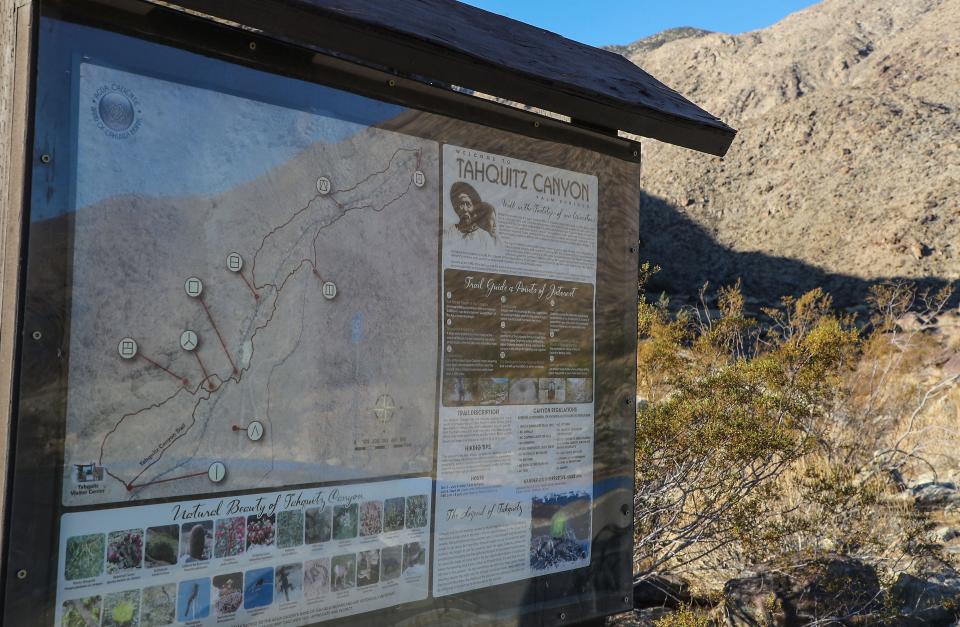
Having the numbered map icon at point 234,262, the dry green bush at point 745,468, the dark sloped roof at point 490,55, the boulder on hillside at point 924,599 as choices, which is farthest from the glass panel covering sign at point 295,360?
the boulder on hillside at point 924,599

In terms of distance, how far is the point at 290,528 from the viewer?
195cm

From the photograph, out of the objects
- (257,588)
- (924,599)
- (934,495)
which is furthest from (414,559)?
(934,495)

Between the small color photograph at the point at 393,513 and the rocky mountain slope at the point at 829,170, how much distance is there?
16.4m

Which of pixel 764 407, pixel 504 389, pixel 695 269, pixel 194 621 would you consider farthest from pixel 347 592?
pixel 695 269

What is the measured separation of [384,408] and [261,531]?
16.8 inches

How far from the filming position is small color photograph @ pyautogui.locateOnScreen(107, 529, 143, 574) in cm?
170

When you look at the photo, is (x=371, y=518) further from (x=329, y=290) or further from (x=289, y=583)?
(x=329, y=290)

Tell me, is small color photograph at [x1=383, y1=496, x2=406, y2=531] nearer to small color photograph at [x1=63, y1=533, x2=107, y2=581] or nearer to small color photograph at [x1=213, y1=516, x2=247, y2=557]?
small color photograph at [x1=213, y1=516, x2=247, y2=557]

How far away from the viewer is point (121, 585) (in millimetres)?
1714

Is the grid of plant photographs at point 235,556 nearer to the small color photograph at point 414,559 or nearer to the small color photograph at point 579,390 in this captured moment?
the small color photograph at point 414,559

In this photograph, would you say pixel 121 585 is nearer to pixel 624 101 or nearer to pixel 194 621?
pixel 194 621

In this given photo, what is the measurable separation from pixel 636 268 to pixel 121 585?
1862mm

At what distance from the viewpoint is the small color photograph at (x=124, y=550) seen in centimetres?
170

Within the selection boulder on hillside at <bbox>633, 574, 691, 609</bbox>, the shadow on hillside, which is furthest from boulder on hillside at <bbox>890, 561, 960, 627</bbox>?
the shadow on hillside
